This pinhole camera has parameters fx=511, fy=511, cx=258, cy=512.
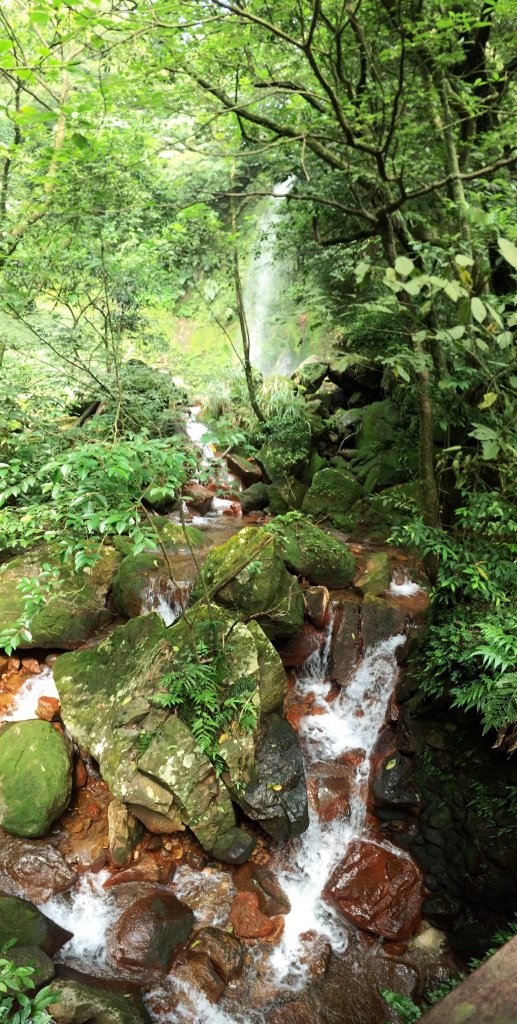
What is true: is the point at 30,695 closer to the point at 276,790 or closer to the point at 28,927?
the point at 28,927

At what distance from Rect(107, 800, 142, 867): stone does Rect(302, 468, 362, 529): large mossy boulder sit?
6.06 m

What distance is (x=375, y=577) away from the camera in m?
7.40

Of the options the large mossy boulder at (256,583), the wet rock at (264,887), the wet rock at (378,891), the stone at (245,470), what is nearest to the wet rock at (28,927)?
the wet rock at (264,887)

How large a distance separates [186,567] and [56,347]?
3343 millimetres

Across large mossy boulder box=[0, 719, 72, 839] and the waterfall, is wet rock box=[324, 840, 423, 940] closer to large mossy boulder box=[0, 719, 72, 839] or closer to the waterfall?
large mossy boulder box=[0, 719, 72, 839]

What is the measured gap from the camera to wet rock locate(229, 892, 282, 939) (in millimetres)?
4387

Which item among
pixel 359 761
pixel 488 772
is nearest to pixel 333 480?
pixel 359 761

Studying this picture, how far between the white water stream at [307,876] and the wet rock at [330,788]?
0.19ft

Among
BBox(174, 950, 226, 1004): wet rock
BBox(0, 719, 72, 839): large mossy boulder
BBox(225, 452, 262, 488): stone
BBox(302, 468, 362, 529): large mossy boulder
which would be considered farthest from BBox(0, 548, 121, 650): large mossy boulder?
BBox(225, 452, 262, 488): stone

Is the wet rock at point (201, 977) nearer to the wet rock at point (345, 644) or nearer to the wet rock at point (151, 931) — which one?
the wet rock at point (151, 931)

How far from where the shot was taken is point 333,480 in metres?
9.77

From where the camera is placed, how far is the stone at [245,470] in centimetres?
1099

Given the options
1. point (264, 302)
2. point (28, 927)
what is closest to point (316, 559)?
point (28, 927)

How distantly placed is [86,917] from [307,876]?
2022 mm
